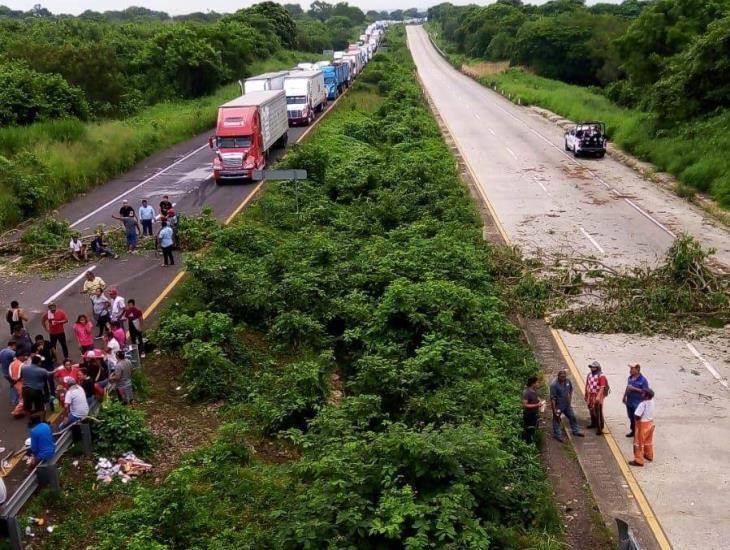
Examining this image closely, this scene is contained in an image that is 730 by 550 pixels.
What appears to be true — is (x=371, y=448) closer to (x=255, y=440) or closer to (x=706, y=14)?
(x=255, y=440)

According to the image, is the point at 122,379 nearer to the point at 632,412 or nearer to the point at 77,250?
the point at 632,412

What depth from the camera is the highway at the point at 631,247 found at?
459 inches

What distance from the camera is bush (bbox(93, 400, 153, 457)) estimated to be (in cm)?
1242

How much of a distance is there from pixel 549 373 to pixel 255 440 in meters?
6.50

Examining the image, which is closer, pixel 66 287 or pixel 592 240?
pixel 66 287

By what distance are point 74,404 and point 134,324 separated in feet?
12.6

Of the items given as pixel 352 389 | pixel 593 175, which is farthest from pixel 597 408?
pixel 593 175

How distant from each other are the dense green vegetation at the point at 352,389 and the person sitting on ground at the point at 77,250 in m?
4.21

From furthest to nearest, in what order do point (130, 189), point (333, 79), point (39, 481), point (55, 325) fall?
point (333, 79)
point (130, 189)
point (55, 325)
point (39, 481)

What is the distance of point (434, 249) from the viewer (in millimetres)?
19625

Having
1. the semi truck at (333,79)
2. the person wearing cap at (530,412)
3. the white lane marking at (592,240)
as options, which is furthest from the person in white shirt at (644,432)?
the semi truck at (333,79)

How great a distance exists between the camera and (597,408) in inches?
520

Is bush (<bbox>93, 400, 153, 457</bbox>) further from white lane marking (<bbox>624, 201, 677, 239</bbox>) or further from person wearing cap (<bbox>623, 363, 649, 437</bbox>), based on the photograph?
white lane marking (<bbox>624, 201, 677, 239</bbox>)

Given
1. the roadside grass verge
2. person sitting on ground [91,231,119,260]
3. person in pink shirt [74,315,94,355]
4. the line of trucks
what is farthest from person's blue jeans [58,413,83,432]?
the roadside grass verge
